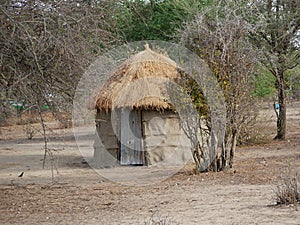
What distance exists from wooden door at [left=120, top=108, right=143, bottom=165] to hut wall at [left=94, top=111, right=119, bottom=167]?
31 centimetres

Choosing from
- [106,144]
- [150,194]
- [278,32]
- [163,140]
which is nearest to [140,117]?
[163,140]

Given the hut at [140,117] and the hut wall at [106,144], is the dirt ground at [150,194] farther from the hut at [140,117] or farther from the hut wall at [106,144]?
the hut at [140,117]

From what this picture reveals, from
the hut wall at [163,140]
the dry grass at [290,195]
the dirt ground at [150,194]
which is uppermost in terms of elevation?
the hut wall at [163,140]

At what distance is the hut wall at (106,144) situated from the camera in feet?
51.3

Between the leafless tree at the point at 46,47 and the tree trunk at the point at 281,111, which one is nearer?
the leafless tree at the point at 46,47

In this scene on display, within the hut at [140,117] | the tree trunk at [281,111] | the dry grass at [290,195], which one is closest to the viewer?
the dry grass at [290,195]

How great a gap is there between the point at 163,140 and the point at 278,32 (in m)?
5.50

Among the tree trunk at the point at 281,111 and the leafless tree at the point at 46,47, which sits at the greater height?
the leafless tree at the point at 46,47

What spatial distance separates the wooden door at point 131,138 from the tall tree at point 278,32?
4.62 m

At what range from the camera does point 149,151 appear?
585 inches

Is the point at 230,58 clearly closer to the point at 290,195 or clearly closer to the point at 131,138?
the point at 131,138

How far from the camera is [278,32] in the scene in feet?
56.3

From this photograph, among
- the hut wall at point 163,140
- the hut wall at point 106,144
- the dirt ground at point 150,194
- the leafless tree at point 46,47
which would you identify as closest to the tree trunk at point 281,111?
the dirt ground at point 150,194

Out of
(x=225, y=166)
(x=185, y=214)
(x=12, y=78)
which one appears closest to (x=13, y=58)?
(x=12, y=78)
